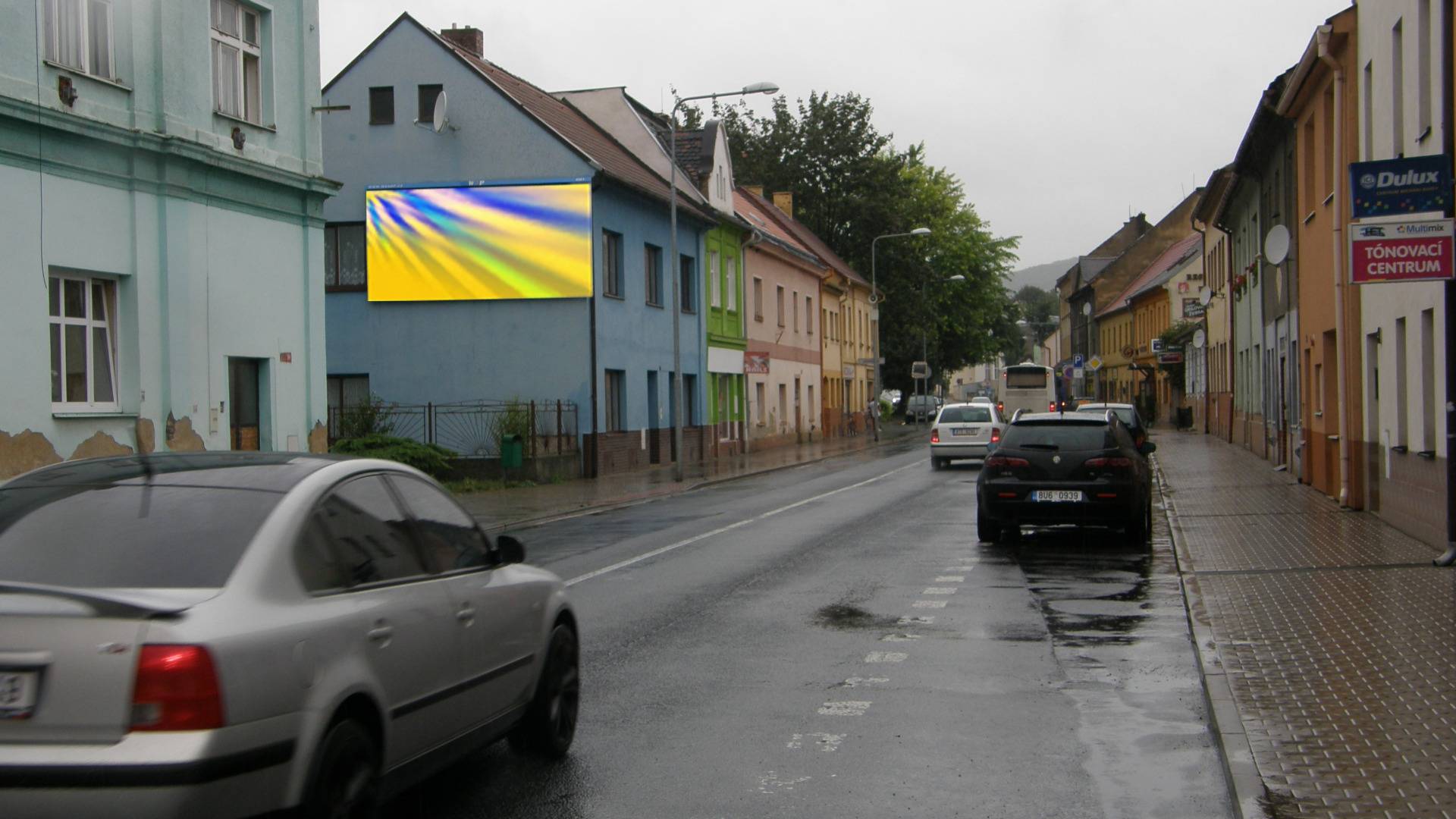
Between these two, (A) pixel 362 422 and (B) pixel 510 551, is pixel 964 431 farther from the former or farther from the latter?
(B) pixel 510 551

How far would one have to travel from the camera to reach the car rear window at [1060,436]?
15969mm

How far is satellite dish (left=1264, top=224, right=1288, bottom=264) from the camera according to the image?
2414 centimetres

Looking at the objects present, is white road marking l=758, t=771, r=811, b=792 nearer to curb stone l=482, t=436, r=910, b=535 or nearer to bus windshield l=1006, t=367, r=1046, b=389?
curb stone l=482, t=436, r=910, b=535

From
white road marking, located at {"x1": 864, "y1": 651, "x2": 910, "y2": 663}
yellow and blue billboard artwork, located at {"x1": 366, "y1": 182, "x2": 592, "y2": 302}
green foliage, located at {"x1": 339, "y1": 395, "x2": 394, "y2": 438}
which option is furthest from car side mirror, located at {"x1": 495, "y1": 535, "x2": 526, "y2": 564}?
yellow and blue billboard artwork, located at {"x1": 366, "y1": 182, "x2": 592, "y2": 302}

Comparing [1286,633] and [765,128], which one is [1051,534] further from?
[765,128]

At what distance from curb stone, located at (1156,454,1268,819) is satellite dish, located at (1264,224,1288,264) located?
45.3 feet

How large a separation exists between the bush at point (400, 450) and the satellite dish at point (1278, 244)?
15.4m

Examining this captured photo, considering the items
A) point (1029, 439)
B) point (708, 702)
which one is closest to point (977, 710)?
point (708, 702)

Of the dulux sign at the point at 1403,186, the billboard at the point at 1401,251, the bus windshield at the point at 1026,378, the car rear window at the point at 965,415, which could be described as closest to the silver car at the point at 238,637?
the billboard at the point at 1401,251

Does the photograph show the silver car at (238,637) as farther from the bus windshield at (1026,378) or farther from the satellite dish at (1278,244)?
the bus windshield at (1026,378)

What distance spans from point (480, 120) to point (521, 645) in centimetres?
2815

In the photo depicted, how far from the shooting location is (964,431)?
33094mm

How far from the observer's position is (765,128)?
69750 millimetres

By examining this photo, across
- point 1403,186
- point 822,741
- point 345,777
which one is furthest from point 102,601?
point 1403,186
